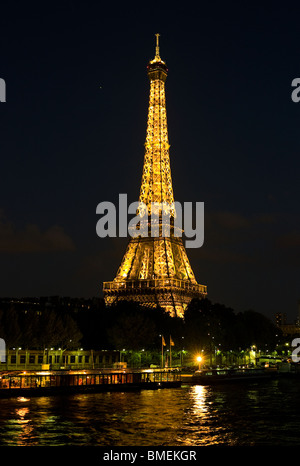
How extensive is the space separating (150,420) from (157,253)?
281 feet

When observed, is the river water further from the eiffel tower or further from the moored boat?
the eiffel tower

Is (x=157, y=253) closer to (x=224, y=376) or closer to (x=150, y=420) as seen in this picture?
(x=224, y=376)

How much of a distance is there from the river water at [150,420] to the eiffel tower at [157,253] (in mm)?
61462

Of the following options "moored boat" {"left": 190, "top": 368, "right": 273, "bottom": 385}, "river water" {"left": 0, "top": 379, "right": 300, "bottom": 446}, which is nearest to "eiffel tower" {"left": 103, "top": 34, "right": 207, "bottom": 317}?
"moored boat" {"left": 190, "top": 368, "right": 273, "bottom": 385}

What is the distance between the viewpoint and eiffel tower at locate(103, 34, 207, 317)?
124562mm

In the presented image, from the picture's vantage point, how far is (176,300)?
12394cm

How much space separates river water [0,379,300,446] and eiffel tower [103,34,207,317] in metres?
61.5

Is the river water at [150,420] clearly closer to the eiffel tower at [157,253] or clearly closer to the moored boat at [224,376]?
the moored boat at [224,376]

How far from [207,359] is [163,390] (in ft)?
177

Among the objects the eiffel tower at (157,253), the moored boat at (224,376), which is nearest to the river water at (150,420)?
the moored boat at (224,376)

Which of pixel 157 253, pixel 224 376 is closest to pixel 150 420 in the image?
pixel 224 376

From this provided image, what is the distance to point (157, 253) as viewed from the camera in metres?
128

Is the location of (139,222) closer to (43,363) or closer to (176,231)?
(176,231)
